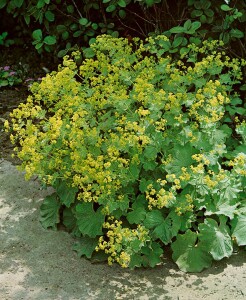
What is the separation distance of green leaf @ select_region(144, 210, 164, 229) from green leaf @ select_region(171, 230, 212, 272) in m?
0.14

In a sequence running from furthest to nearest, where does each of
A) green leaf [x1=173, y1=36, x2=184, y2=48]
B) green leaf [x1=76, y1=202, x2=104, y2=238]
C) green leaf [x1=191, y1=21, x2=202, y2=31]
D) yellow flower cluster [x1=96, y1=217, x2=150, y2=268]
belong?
green leaf [x1=173, y1=36, x2=184, y2=48], green leaf [x1=191, y1=21, x2=202, y2=31], green leaf [x1=76, y1=202, x2=104, y2=238], yellow flower cluster [x1=96, y1=217, x2=150, y2=268]

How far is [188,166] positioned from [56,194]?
905 mm

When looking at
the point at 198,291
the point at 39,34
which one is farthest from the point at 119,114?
the point at 39,34

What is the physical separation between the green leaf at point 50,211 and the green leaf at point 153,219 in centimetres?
65

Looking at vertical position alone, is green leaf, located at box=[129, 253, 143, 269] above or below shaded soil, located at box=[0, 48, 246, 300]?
above

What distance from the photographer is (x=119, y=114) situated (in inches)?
152

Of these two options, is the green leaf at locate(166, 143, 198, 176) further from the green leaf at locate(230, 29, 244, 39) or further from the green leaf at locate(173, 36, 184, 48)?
the green leaf at locate(230, 29, 244, 39)

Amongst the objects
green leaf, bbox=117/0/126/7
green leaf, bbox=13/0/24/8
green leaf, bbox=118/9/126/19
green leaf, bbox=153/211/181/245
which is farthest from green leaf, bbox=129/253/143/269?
green leaf, bbox=13/0/24/8

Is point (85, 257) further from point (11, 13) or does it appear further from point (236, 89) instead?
point (11, 13)

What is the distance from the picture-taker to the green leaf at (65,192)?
3760mm

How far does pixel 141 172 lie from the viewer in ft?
12.4

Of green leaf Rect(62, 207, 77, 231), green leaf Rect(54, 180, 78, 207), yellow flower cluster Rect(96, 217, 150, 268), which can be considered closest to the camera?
yellow flower cluster Rect(96, 217, 150, 268)

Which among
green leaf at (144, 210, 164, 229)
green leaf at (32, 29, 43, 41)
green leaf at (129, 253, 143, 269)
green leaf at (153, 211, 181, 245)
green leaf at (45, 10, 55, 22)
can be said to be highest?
green leaf at (45, 10, 55, 22)

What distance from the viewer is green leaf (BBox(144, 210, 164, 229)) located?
3545mm
